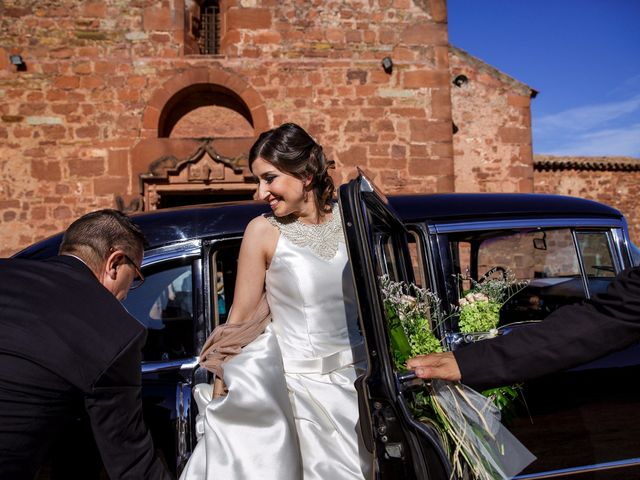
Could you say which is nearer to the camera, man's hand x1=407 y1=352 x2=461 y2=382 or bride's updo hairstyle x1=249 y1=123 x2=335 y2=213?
man's hand x1=407 y1=352 x2=461 y2=382

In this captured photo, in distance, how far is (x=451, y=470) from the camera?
1.94 m

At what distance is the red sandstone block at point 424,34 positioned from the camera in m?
9.14

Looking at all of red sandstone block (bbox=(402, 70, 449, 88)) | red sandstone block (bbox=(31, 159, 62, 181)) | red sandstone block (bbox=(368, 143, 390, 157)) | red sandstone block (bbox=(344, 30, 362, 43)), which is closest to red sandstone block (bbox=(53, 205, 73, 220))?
red sandstone block (bbox=(31, 159, 62, 181))

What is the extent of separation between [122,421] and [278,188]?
1254mm

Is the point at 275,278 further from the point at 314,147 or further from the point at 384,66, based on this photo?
the point at 384,66

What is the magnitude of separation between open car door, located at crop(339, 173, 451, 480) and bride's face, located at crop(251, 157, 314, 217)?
666mm

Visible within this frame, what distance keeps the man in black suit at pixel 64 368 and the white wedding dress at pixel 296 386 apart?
0.33m

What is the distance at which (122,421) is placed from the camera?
1677mm

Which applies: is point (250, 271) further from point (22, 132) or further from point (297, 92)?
point (22, 132)

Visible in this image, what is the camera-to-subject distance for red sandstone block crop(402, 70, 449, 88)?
9125 millimetres

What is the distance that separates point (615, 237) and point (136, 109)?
7.84m

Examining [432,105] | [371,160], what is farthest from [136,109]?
[432,105]

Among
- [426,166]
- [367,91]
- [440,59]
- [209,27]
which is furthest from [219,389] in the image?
[209,27]

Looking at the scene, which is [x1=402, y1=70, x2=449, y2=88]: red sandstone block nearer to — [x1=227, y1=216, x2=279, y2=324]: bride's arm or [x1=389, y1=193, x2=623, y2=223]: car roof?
[x1=389, y1=193, x2=623, y2=223]: car roof
